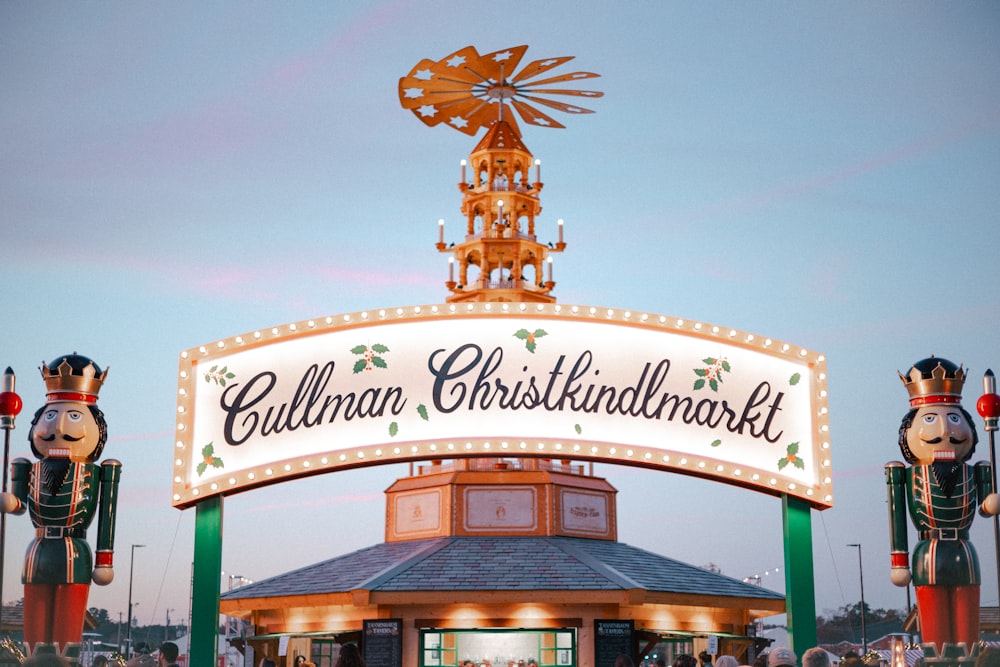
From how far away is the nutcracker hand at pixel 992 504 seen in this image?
1016cm

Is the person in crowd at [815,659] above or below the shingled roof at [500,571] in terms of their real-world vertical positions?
below

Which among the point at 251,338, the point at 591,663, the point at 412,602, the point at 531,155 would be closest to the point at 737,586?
the point at 591,663

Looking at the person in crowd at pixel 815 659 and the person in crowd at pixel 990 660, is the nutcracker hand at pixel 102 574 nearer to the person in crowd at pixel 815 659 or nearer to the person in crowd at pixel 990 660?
the person in crowd at pixel 815 659

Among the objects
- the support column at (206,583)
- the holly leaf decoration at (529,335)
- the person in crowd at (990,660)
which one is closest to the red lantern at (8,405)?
the support column at (206,583)

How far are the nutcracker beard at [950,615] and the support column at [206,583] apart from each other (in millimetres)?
6237

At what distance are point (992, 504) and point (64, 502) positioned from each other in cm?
798

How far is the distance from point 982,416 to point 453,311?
4.82 metres

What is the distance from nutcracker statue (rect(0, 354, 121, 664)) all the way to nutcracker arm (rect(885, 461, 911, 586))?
273 inches

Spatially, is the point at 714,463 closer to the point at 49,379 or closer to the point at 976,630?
the point at 976,630

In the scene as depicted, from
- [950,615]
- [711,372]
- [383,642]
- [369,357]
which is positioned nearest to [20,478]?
[369,357]

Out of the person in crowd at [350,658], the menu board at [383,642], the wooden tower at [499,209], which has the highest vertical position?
the wooden tower at [499,209]

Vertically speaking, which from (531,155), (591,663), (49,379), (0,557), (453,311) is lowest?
(591,663)

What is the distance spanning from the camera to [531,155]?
87.1 feet

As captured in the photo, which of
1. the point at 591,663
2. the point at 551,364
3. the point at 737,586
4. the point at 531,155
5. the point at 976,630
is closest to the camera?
the point at 976,630
